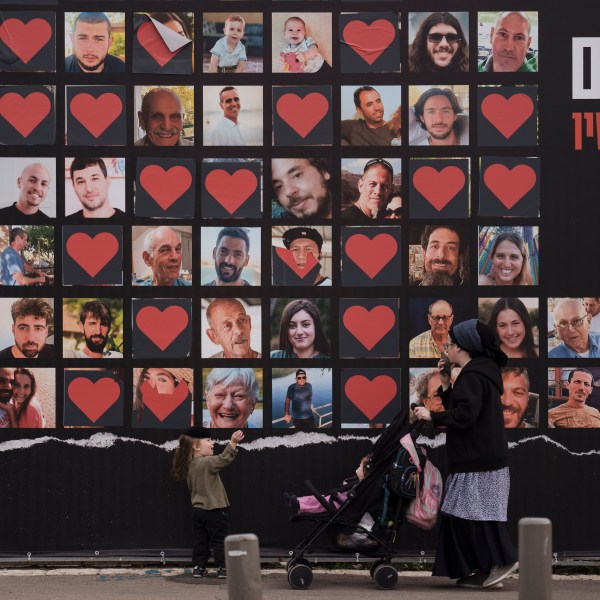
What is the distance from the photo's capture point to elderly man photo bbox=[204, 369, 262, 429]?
362 inches

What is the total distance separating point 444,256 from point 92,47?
298cm

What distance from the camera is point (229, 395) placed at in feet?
30.2

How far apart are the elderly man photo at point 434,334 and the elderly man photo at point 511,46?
177 centimetres

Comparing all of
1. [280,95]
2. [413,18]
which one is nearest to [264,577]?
[280,95]

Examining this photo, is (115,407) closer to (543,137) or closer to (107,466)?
(107,466)

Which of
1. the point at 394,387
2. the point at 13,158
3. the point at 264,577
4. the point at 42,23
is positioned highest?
the point at 42,23

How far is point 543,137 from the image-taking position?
923 centimetres

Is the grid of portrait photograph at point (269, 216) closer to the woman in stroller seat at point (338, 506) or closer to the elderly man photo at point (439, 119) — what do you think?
the elderly man photo at point (439, 119)

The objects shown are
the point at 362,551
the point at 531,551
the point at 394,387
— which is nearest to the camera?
the point at 531,551

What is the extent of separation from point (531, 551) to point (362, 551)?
2110 mm

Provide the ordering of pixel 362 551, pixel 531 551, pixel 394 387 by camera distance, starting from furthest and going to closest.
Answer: pixel 394 387
pixel 362 551
pixel 531 551

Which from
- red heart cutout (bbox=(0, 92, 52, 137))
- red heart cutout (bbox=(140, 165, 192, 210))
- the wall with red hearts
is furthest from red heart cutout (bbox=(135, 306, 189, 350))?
red heart cutout (bbox=(0, 92, 52, 137))

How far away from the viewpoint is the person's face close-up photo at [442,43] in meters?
9.26

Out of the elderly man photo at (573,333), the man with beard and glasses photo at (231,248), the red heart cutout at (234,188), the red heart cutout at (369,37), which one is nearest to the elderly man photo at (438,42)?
the red heart cutout at (369,37)
